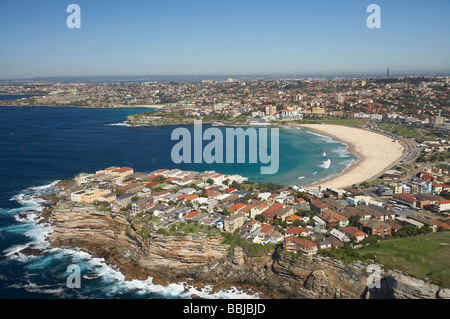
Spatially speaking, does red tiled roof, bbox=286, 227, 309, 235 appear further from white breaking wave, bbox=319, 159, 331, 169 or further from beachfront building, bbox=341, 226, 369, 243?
white breaking wave, bbox=319, 159, 331, 169

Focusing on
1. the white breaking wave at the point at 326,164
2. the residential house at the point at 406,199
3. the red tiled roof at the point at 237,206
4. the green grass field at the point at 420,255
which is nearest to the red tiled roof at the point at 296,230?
the green grass field at the point at 420,255

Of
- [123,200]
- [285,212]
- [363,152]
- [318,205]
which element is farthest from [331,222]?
[363,152]

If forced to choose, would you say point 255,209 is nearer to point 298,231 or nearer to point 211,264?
point 298,231

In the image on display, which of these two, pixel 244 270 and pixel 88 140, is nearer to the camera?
pixel 244 270

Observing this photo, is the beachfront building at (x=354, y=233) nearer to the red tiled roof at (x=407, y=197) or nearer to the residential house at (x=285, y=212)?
the residential house at (x=285, y=212)

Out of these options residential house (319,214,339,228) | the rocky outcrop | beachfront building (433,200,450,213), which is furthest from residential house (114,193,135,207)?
beachfront building (433,200,450,213)

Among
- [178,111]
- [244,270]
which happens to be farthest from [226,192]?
[178,111]
